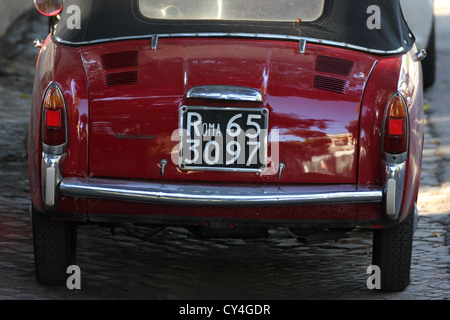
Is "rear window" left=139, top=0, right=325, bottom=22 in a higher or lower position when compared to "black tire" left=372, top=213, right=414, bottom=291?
higher

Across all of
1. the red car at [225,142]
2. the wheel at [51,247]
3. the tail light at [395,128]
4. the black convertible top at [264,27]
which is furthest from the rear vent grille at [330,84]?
the wheel at [51,247]

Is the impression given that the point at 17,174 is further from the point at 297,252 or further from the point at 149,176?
the point at 149,176

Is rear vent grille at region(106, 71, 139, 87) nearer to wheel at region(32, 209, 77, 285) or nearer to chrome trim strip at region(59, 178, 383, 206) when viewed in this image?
chrome trim strip at region(59, 178, 383, 206)

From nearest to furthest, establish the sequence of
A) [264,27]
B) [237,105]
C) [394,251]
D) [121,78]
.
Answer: [237,105]
[121,78]
[394,251]
[264,27]

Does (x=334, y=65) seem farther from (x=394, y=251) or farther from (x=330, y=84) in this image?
(x=394, y=251)

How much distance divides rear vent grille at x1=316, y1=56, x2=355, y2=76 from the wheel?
1.54 m

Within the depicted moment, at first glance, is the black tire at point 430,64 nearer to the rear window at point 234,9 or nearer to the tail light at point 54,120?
the rear window at point 234,9

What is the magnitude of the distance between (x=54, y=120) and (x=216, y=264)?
1.61m

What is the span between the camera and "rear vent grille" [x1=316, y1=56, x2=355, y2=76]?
4.84 m

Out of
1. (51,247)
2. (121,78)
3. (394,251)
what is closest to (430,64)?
(394,251)

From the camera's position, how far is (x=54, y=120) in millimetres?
4707

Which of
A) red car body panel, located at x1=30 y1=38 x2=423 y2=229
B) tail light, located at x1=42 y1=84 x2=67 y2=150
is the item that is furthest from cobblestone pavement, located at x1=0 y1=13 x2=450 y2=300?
tail light, located at x1=42 y1=84 x2=67 y2=150

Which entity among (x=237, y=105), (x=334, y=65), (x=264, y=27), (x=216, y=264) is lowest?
(x=216, y=264)
